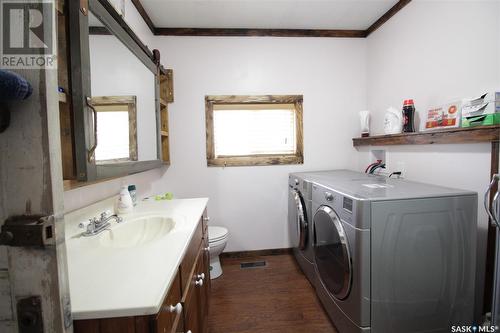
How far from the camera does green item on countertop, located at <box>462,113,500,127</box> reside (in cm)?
122

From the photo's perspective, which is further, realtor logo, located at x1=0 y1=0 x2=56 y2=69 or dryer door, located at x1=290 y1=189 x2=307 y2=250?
dryer door, located at x1=290 y1=189 x2=307 y2=250

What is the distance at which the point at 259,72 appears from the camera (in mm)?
2355

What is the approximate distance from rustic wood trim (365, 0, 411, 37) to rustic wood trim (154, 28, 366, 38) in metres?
0.08

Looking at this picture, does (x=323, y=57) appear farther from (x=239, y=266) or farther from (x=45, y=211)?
(x=45, y=211)

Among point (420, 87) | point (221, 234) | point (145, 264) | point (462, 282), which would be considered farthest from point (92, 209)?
point (420, 87)

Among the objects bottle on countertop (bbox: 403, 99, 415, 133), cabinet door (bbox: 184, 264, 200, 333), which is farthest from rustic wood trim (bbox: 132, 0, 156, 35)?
bottle on countertop (bbox: 403, 99, 415, 133)

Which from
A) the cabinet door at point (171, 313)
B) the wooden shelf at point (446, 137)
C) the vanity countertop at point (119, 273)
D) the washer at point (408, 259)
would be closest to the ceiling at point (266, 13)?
the wooden shelf at point (446, 137)

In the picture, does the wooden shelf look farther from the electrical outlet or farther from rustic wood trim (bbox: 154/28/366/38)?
rustic wood trim (bbox: 154/28/366/38)

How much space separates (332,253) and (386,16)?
2337 mm

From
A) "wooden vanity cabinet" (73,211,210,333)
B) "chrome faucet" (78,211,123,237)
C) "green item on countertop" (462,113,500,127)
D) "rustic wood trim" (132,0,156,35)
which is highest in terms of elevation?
"rustic wood trim" (132,0,156,35)

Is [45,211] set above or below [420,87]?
below

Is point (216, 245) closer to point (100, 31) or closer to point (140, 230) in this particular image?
point (140, 230)

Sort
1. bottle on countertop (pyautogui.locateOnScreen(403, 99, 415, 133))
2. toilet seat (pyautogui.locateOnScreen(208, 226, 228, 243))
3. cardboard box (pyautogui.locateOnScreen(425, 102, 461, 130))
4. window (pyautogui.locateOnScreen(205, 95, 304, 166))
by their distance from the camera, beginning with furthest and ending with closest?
window (pyautogui.locateOnScreen(205, 95, 304, 166))
toilet seat (pyautogui.locateOnScreen(208, 226, 228, 243))
bottle on countertop (pyautogui.locateOnScreen(403, 99, 415, 133))
cardboard box (pyautogui.locateOnScreen(425, 102, 461, 130))

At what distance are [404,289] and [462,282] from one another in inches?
14.2
